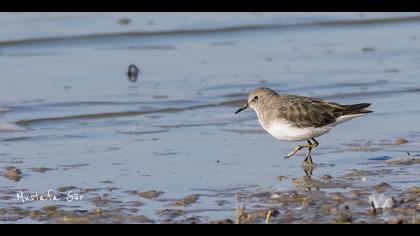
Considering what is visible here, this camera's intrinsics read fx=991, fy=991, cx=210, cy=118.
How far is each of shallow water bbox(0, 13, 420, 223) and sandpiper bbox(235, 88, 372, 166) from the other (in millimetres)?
265

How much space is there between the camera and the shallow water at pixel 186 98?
8633 mm

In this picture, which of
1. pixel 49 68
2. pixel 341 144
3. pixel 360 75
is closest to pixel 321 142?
pixel 341 144

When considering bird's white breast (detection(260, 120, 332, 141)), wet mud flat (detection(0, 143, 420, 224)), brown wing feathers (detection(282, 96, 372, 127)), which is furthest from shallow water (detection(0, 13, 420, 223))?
brown wing feathers (detection(282, 96, 372, 127))

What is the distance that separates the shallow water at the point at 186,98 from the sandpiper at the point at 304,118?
0.26 m

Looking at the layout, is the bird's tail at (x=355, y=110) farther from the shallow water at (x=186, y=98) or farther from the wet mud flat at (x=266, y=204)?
the wet mud flat at (x=266, y=204)

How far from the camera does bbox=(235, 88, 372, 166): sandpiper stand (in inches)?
371

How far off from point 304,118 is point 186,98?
361 cm

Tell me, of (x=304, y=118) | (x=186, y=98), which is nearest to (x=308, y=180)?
(x=304, y=118)

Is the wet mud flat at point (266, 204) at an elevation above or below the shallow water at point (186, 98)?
below

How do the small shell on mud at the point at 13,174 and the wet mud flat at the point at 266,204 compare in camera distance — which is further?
the small shell on mud at the point at 13,174

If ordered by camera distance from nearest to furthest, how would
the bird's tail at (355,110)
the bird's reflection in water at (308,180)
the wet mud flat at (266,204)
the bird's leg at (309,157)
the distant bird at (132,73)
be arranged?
1. the wet mud flat at (266,204)
2. the bird's reflection in water at (308,180)
3. the bird's leg at (309,157)
4. the bird's tail at (355,110)
5. the distant bird at (132,73)

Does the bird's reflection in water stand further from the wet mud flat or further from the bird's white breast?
the bird's white breast

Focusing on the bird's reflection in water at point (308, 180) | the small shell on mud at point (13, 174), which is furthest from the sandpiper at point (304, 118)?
the small shell on mud at point (13, 174)
